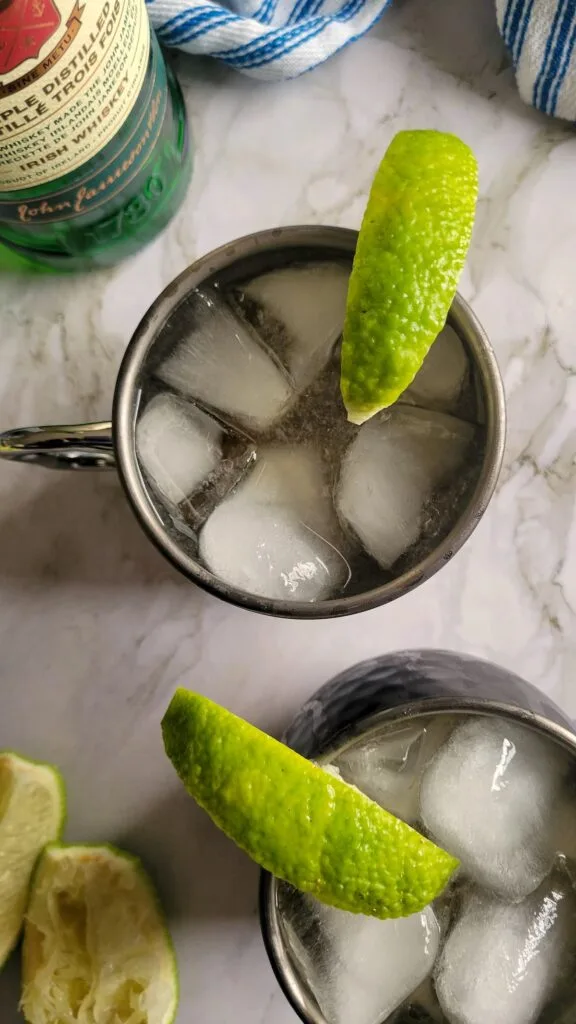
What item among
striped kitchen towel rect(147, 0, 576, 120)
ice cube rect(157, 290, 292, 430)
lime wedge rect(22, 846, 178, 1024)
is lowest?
lime wedge rect(22, 846, 178, 1024)

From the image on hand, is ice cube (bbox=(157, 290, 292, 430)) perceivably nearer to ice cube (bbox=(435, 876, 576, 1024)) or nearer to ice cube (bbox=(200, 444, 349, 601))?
ice cube (bbox=(200, 444, 349, 601))

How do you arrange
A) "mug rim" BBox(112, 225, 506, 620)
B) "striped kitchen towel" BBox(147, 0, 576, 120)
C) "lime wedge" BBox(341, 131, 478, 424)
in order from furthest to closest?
"striped kitchen towel" BBox(147, 0, 576, 120)
"mug rim" BBox(112, 225, 506, 620)
"lime wedge" BBox(341, 131, 478, 424)

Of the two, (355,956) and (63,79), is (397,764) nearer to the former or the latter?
(355,956)

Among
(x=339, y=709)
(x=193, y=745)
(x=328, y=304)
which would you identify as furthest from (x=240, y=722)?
(x=328, y=304)

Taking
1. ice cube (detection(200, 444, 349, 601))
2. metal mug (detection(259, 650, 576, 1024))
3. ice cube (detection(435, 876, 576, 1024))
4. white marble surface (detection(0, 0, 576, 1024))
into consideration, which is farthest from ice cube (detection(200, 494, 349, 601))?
ice cube (detection(435, 876, 576, 1024))

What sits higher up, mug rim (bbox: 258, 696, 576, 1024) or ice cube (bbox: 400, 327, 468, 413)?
ice cube (bbox: 400, 327, 468, 413)

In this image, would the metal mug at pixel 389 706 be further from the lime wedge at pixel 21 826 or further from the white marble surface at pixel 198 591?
the lime wedge at pixel 21 826

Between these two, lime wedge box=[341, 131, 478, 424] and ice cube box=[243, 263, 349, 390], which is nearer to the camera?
lime wedge box=[341, 131, 478, 424]

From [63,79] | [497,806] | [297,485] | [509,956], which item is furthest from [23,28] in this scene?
[509,956]
